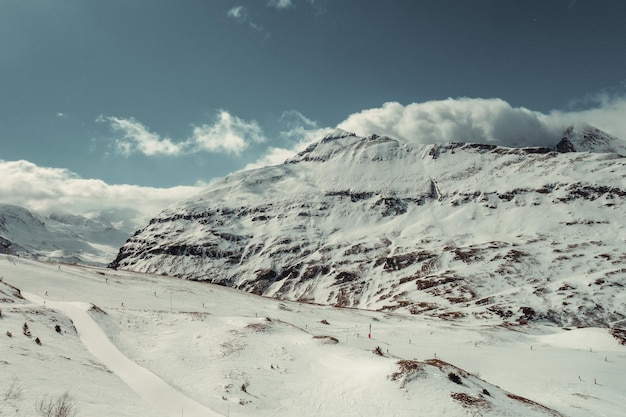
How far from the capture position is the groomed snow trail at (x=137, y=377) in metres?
19.0

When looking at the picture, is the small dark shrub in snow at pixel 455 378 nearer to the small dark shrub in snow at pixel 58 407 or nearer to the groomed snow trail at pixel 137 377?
the groomed snow trail at pixel 137 377

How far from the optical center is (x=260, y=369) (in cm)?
2692

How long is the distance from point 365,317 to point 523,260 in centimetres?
13130

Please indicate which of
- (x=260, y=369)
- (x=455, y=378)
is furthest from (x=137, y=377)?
(x=455, y=378)

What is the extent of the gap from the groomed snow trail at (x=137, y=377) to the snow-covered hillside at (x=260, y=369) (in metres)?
0.07

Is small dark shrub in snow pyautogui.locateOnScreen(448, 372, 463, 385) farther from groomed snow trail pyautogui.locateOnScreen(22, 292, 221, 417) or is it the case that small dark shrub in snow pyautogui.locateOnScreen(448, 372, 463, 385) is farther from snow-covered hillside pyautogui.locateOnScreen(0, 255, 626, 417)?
groomed snow trail pyautogui.locateOnScreen(22, 292, 221, 417)

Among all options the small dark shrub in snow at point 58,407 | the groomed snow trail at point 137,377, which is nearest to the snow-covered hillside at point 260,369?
the groomed snow trail at point 137,377

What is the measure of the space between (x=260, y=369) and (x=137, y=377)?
279 inches

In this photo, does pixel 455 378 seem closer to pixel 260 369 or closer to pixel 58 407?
pixel 260 369

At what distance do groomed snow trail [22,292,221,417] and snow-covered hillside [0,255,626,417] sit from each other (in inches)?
2.6

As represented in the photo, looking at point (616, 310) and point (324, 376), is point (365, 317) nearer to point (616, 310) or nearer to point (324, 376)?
point (324, 376)

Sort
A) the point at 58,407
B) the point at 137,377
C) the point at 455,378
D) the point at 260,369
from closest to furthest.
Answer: the point at 58,407
the point at 137,377
the point at 455,378
the point at 260,369

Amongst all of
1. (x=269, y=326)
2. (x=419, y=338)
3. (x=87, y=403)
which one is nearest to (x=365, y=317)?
(x=419, y=338)

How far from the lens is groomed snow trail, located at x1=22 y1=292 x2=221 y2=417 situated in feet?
62.5
